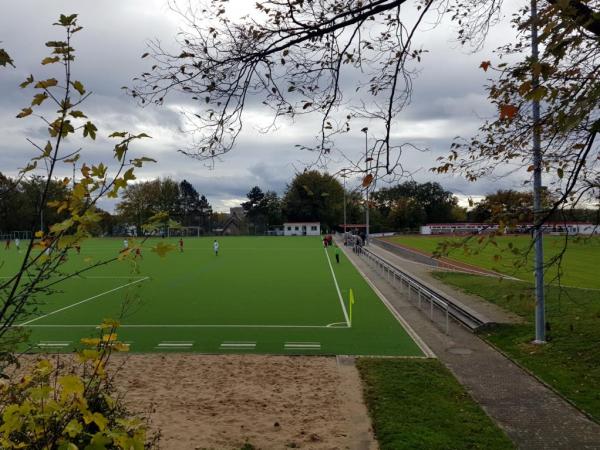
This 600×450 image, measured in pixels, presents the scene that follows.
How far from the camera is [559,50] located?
4.44 metres

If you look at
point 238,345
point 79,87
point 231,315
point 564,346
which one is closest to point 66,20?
point 79,87

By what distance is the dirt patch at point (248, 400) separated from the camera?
7559mm

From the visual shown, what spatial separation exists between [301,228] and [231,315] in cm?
8320

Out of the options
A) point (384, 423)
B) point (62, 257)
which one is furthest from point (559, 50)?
point (384, 423)

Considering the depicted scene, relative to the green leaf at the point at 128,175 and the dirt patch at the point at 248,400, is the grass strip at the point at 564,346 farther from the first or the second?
the green leaf at the point at 128,175

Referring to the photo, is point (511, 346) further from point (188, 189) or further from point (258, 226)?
point (188, 189)

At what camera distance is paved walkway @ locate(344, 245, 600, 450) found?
745cm

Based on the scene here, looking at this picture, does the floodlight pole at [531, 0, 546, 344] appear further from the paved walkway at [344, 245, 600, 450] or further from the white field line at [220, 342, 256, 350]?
the white field line at [220, 342, 256, 350]

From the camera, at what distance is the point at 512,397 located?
30.0 feet

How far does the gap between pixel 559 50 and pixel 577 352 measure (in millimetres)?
9559

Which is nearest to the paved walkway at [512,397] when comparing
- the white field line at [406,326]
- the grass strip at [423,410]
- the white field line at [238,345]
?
the white field line at [406,326]

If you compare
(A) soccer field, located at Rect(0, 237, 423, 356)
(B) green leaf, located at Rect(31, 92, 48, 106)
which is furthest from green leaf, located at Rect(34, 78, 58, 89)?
(A) soccer field, located at Rect(0, 237, 423, 356)

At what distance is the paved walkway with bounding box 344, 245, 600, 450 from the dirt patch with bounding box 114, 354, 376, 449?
2245 millimetres

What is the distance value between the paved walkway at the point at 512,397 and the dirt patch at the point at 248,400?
2.24 meters
